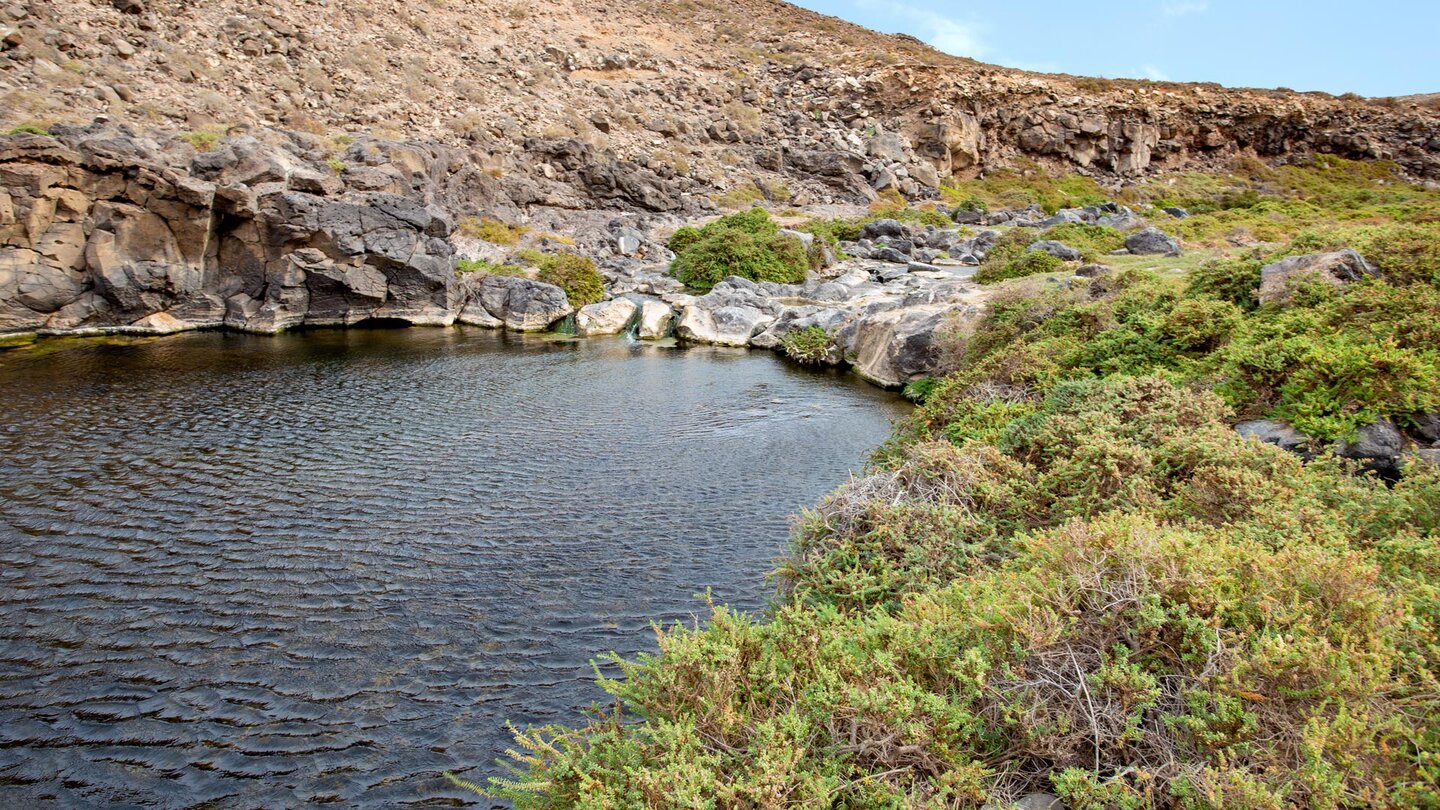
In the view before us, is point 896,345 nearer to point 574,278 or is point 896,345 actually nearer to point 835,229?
point 574,278

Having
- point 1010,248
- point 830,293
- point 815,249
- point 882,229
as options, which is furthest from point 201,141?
point 882,229

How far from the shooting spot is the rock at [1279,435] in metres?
8.62

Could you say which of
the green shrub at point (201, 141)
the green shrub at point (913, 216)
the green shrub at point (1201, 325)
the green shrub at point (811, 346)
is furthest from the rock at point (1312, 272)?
the green shrub at point (913, 216)

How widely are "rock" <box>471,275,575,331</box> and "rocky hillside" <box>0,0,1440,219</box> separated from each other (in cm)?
1313

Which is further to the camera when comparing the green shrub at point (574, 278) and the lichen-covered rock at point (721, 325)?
the green shrub at point (574, 278)

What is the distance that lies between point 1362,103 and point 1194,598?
343 feet

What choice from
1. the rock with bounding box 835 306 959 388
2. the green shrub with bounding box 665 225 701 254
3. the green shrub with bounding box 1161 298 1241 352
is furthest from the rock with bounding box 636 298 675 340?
the green shrub with bounding box 1161 298 1241 352

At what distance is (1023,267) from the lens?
3033cm

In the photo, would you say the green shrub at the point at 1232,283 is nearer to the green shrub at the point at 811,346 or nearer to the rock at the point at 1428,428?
the rock at the point at 1428,428

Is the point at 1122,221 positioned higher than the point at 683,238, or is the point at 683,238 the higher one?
the point at 1122,221

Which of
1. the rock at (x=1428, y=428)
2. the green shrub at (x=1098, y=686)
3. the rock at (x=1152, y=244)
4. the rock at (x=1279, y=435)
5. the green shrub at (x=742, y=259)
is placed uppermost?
the rock at (x=1152, y=244)

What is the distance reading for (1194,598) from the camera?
4.93 metres

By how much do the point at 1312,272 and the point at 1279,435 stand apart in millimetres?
5454

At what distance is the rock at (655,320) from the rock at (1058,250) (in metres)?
17.0
